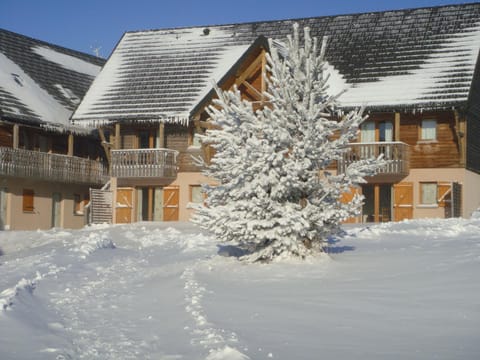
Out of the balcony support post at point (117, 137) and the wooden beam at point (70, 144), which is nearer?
the balcony support post at point (117, 137)

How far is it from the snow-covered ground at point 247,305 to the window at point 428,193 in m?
11.1

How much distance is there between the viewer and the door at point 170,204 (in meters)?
33.8

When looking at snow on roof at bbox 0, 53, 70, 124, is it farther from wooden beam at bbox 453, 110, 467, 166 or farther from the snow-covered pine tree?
the snow-covered pine tree

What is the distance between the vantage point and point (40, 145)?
1448 inches

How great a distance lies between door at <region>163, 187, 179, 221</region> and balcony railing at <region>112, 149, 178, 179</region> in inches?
25.8

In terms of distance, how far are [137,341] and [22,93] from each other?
92.4 ft

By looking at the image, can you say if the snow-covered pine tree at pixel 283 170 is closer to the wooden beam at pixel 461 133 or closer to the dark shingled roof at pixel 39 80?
the wooden beam at pixel 461 133

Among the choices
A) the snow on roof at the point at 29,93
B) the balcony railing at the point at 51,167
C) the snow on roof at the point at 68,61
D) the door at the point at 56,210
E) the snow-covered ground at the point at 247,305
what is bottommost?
the snow-covered ground at the point at 247,305

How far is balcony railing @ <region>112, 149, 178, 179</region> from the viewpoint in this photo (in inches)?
1305

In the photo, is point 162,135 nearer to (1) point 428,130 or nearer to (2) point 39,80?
(2) point 39,80

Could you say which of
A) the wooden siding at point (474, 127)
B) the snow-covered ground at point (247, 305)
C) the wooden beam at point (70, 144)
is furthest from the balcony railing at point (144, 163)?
the snow-covered ground at point (247, 305)

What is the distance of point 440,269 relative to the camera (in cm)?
1429

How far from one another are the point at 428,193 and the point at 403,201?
3.43ft

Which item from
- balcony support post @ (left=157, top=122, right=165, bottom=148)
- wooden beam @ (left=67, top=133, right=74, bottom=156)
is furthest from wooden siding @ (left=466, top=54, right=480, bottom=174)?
wooden beam @ (left=67, top=133, right=74, bottom=156)
